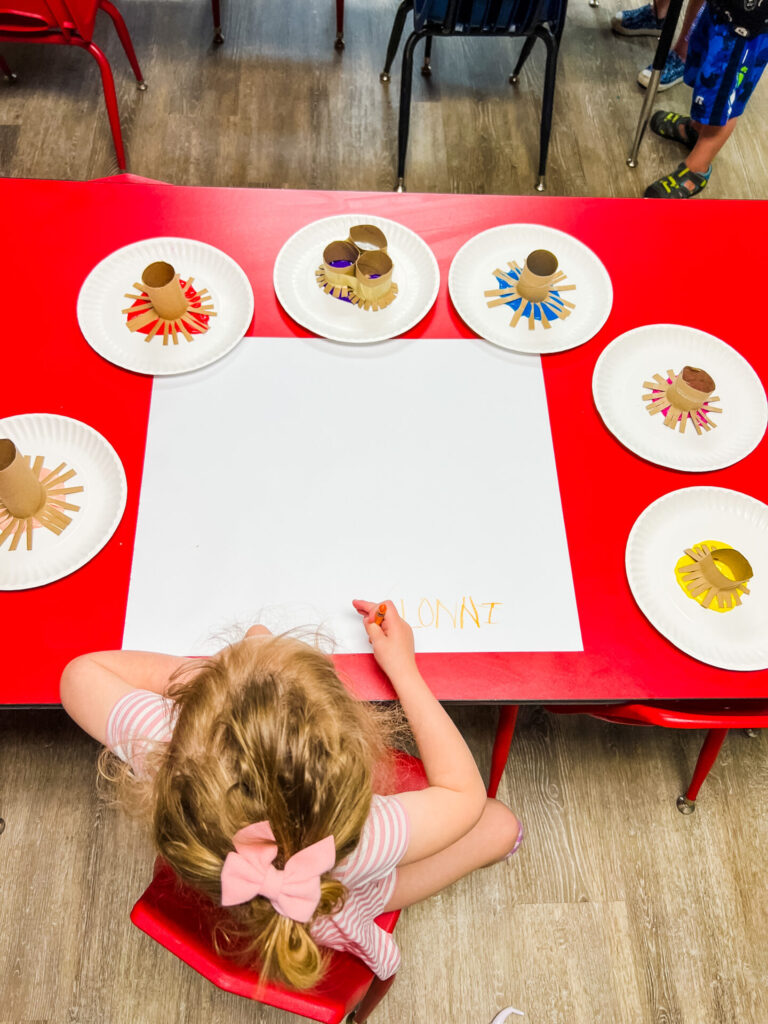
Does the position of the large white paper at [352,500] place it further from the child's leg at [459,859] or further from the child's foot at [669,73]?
the child's foot at [669,73]

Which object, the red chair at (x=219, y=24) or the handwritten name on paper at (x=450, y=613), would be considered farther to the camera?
the red chair at (x=219, y=24)

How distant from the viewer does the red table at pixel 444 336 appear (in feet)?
3.67

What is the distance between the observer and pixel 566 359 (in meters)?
1.39

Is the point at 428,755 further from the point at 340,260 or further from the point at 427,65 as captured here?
the point at 427,65

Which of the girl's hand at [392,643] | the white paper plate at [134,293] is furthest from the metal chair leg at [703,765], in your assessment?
the white paper plate at [134,293]

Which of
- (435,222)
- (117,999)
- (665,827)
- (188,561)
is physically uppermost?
(435,222)

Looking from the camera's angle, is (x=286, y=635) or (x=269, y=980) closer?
(x=269, y=980)

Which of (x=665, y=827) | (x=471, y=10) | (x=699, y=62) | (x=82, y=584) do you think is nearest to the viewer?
(x=82, y=584)

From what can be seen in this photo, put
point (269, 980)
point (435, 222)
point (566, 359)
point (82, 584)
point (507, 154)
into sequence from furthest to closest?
point (507, 154), point (435, 222), point (566, 359), point (82, 584), point (269, 980)

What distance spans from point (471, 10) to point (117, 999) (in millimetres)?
2624

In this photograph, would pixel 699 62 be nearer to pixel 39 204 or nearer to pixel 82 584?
pixel 39 204

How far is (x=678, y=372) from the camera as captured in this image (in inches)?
53.9

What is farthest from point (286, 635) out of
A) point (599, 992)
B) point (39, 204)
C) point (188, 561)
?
point (599, 992)

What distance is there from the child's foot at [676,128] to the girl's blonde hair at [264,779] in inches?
104
